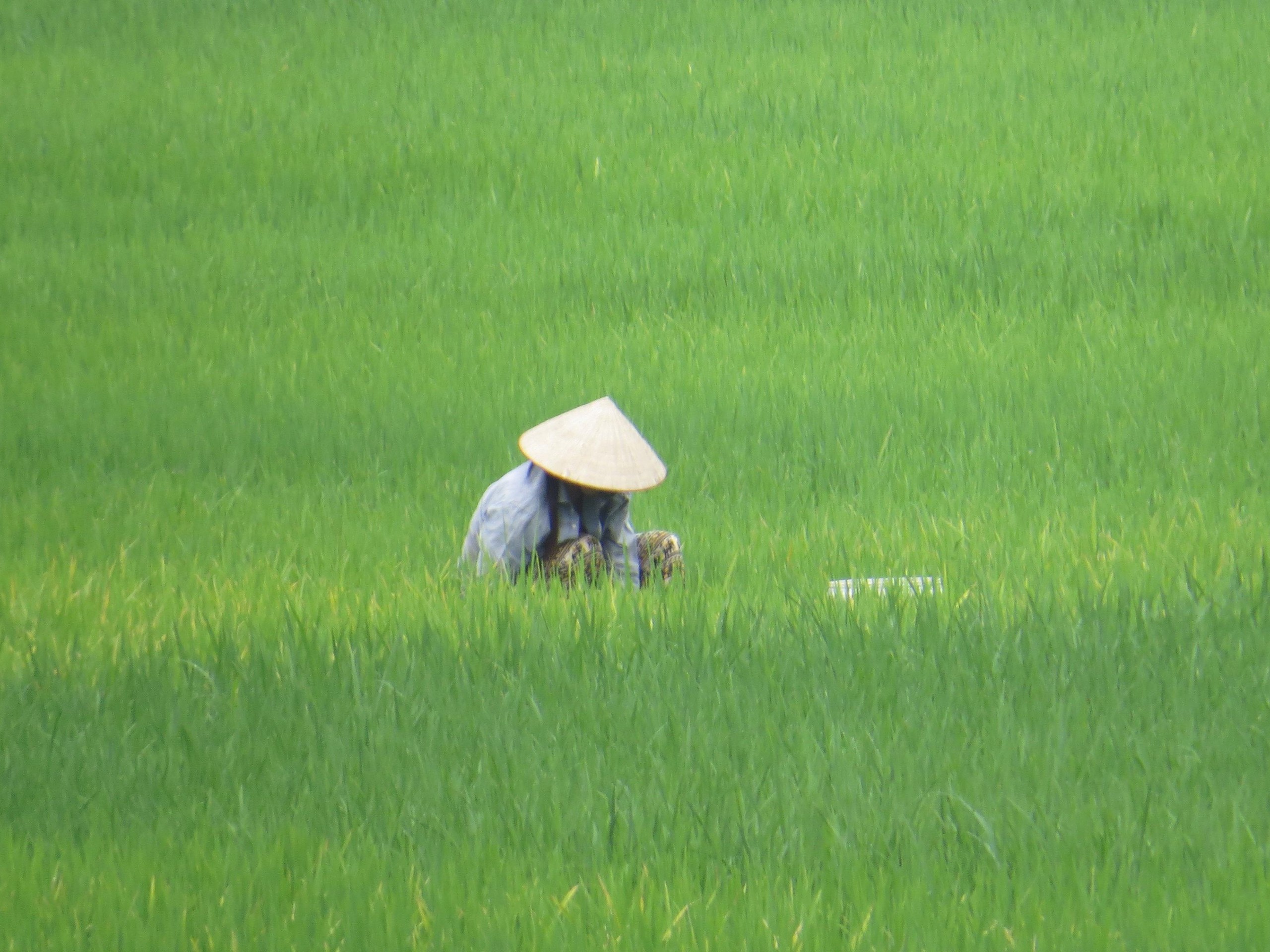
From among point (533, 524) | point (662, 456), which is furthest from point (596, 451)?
point (662, 456)

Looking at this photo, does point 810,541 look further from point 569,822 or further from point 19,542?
point 19,542

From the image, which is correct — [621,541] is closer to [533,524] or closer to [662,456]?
[533,524]

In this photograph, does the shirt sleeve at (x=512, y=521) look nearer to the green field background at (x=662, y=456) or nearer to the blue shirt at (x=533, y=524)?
the blue shirt at (x=533, y=524)

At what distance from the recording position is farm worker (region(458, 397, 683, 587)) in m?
4.08

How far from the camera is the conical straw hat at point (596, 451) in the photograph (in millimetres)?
4039

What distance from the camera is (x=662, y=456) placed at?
19.9ft

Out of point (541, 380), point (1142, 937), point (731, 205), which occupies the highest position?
point (731, 205)

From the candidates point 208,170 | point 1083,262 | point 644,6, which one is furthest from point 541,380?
point 644,6

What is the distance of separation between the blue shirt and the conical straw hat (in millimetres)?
126

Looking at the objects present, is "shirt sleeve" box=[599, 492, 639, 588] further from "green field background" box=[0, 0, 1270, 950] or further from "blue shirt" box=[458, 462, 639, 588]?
"green field background" box=[0, 0, 1270, 950]

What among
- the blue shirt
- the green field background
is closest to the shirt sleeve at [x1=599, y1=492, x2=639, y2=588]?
the blue shirt

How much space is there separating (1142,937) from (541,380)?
4788 millimetres

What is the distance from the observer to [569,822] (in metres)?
2.76

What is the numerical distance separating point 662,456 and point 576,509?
69.2 inches
